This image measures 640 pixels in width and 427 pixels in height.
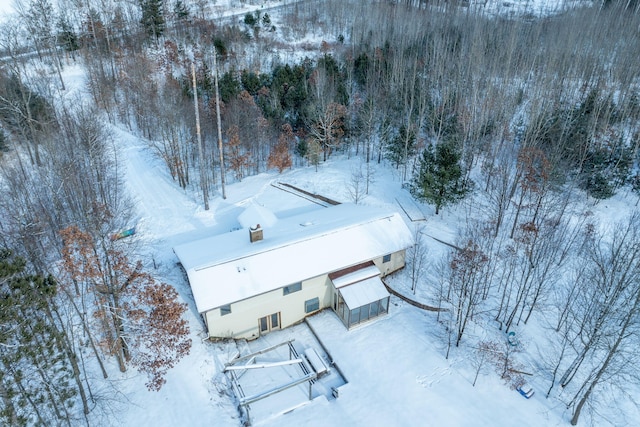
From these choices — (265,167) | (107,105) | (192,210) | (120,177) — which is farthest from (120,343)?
(107,105)

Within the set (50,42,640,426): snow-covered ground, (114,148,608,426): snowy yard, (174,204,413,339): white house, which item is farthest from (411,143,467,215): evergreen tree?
(114,148,608,426): snowy yard

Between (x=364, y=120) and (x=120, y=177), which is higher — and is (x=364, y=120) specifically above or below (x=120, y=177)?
above

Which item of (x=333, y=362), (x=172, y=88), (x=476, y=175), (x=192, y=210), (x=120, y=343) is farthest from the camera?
(x=172, y=88)

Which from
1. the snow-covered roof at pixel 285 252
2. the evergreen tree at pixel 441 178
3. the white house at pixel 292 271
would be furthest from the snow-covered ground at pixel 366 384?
the evergreen tree at pixel 441 178

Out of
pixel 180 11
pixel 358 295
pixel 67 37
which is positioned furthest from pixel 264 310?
pixel 180 11

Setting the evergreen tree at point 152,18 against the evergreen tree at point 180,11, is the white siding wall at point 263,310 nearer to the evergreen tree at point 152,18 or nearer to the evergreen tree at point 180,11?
the evergreen tree at point 152,18

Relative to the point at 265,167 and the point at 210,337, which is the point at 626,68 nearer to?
the point at 265,167

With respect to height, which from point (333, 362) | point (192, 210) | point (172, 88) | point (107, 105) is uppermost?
point (172, 88)

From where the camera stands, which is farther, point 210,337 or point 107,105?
point 107,105
